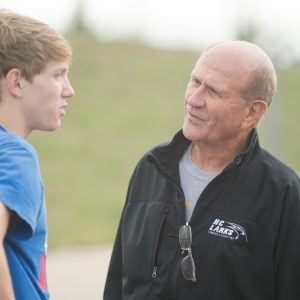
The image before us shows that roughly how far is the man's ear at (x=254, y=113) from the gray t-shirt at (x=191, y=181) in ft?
0.93

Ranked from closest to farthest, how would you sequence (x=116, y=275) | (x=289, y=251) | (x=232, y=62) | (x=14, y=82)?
(x=14, y=82) < (x=289, y=251) < (x=232, y=62) < (x=116, y=275)

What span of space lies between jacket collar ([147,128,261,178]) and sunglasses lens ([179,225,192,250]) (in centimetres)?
30

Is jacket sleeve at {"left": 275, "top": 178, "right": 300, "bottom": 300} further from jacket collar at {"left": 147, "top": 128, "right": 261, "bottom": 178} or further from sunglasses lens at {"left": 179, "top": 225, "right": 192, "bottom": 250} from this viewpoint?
sunglasses lens at {"left": 179, "top": 225, "right": 192, "bottom": 250}

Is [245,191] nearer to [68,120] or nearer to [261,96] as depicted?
[261,96]

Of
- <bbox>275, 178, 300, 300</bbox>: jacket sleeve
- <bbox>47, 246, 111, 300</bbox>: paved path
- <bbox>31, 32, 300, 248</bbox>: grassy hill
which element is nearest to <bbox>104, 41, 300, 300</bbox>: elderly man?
<bbox>275, 178, 300, 300</bbox>: jacket sleeve

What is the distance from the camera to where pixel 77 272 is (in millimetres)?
9195

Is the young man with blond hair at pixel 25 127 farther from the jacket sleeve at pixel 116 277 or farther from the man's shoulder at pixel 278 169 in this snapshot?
the man's shoulder at pixel 278 169

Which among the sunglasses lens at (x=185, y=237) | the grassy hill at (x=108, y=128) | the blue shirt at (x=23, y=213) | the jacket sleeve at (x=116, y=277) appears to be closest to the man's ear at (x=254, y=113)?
the sunglasses lens at (x=185, y=237)

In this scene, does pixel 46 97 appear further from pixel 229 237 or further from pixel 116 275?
pixel 116 275

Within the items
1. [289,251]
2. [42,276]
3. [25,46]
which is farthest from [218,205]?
[25,46]

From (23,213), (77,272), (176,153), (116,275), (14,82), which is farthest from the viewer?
(77,272)

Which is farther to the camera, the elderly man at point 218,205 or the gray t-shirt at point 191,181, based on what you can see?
the gray t-shirt at point 191,181

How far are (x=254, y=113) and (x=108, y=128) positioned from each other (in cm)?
1671

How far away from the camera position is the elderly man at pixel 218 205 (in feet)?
10.6
